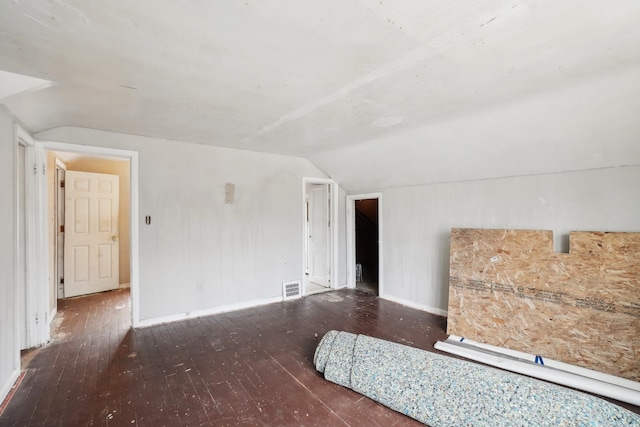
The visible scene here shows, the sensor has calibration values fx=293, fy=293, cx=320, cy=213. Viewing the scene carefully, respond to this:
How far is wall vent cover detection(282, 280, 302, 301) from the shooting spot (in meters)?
4.72

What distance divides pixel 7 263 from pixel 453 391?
3398mm

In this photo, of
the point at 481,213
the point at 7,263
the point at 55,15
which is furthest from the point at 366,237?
the point at 55,15

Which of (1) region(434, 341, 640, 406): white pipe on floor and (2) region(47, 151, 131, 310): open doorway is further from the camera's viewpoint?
(2) region(47, 151, 131, 310): open doorway

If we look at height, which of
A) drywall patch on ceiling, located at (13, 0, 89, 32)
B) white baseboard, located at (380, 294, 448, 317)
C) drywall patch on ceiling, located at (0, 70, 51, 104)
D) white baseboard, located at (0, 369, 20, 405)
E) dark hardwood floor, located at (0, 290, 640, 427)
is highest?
drywall patch on ceiling, located at (13, 0, 89, 32)

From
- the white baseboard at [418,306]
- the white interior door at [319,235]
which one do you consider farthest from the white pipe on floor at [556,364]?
the white interior door at [319,235]

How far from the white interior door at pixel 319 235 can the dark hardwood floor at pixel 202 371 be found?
1460 millimetres

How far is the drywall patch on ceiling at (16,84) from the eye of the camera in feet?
6.55

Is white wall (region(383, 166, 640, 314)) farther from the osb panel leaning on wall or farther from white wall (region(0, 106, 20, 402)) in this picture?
white wall (region(0, 106, 20, 402))

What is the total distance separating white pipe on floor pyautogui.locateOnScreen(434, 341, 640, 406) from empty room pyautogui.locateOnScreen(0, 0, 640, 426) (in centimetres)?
2

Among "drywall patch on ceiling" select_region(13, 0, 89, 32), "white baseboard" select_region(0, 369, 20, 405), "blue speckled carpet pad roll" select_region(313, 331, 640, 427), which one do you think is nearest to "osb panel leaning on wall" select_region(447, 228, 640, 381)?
"blue speckled carpet pad roll" select_region(313, 331, 640, 427)

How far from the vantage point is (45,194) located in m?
3.19

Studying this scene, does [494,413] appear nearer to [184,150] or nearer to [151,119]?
[151,119]

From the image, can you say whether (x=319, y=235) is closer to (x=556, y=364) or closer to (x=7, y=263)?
(x=556, y=364)

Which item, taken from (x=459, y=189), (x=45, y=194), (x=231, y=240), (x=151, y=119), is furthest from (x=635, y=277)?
(x=45, y=194)
